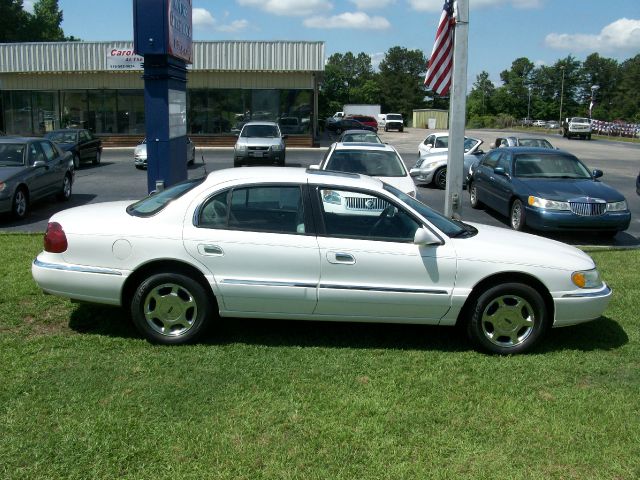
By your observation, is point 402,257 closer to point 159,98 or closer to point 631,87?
point 159,98

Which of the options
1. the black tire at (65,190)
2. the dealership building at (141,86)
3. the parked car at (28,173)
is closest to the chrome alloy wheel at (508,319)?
the parked car at (28,173)

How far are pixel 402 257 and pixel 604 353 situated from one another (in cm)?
190

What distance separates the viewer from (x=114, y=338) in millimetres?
5504

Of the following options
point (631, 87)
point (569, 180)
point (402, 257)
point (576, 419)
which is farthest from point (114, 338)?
point (631, 87)

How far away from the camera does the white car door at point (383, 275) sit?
205 inches

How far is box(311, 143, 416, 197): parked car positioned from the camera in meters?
11.5

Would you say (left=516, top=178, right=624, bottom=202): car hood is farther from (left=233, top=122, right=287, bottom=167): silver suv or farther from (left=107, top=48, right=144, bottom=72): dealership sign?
(left=107, top=48, right=144, bottom=72): dealership sign

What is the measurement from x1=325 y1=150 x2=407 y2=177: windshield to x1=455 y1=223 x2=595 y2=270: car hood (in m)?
5.85

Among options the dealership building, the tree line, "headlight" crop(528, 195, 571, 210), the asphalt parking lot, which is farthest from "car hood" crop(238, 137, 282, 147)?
the tree line

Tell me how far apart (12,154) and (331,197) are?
9.20m

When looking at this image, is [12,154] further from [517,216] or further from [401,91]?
[401,91]

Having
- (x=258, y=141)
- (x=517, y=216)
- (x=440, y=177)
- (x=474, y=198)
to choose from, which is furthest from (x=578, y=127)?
(x=517, y=216)

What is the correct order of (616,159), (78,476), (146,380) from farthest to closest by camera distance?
1. (616,159)
2. (146,380)
3. (78,476)

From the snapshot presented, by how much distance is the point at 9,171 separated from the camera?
460 inches
